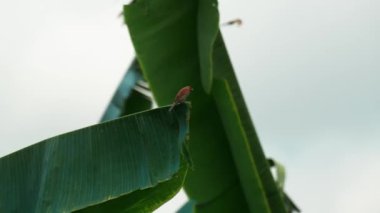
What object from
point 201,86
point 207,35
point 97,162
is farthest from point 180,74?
point 97,162

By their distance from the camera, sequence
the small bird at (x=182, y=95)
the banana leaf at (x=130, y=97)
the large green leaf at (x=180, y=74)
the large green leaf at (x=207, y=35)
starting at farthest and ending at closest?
the banana leaf at (x=130, y=97) → the large green leaf at (x=180, y=74) → the large green leaf at (x=207, y=35) → the small bird at (x=182, y=95)

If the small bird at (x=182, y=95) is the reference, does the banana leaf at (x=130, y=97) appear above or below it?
above

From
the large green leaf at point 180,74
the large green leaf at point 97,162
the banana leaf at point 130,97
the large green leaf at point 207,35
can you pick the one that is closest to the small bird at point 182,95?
the large green leaf at point 97,162

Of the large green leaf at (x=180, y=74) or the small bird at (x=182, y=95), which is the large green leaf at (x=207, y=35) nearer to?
the large green leaf at (x=180, y=74)

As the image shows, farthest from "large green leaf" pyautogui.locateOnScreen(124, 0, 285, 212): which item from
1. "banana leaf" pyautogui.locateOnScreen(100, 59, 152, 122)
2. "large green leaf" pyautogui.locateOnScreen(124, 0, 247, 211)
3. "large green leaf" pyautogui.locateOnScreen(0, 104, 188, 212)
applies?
"banana leaf" pyautogui.locateOnScreen(100, 59, 152, 122)

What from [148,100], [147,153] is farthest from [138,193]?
[148,100]
